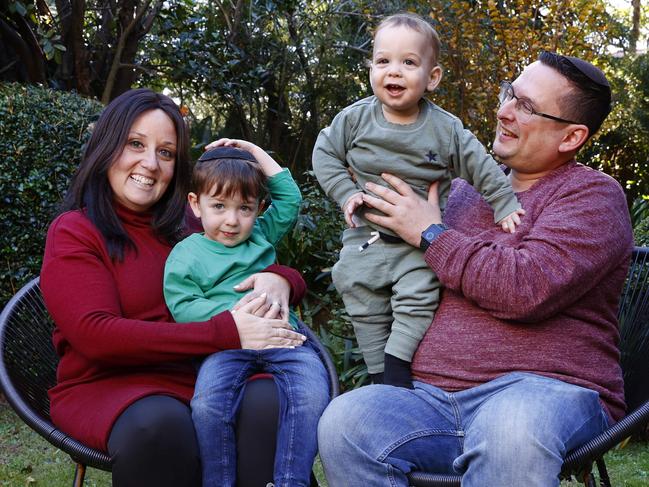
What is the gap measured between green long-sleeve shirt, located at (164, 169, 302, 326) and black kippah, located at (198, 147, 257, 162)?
0.86 feet

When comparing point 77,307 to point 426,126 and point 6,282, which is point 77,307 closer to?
point 426,126

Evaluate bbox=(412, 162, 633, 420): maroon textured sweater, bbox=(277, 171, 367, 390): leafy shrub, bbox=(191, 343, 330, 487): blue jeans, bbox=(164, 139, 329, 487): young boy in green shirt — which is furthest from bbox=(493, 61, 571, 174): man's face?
bbox=(277, 171, 367, 390): leafy shrub

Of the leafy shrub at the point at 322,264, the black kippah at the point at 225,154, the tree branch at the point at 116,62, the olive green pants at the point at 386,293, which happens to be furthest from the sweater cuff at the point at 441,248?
the tree branch at the point at 116,62

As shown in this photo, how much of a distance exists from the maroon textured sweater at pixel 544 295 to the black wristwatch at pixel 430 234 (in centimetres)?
3

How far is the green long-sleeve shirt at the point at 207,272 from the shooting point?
2.47 meters

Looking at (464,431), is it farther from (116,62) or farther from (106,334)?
(116,62)

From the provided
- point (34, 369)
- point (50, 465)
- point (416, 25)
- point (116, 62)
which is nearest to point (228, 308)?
point (34, 369)

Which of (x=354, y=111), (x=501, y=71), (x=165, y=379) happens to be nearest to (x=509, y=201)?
(x=354, y=111)

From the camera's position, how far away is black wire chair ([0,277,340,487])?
2.33 meters

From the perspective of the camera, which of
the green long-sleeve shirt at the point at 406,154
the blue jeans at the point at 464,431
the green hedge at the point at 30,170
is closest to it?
the blue jeans at the point at 464,431

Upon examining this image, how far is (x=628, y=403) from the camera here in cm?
259

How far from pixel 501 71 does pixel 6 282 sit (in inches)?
171

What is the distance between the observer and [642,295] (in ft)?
9.36

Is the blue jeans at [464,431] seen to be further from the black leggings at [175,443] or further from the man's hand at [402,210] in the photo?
the man's hand at [402,210]
